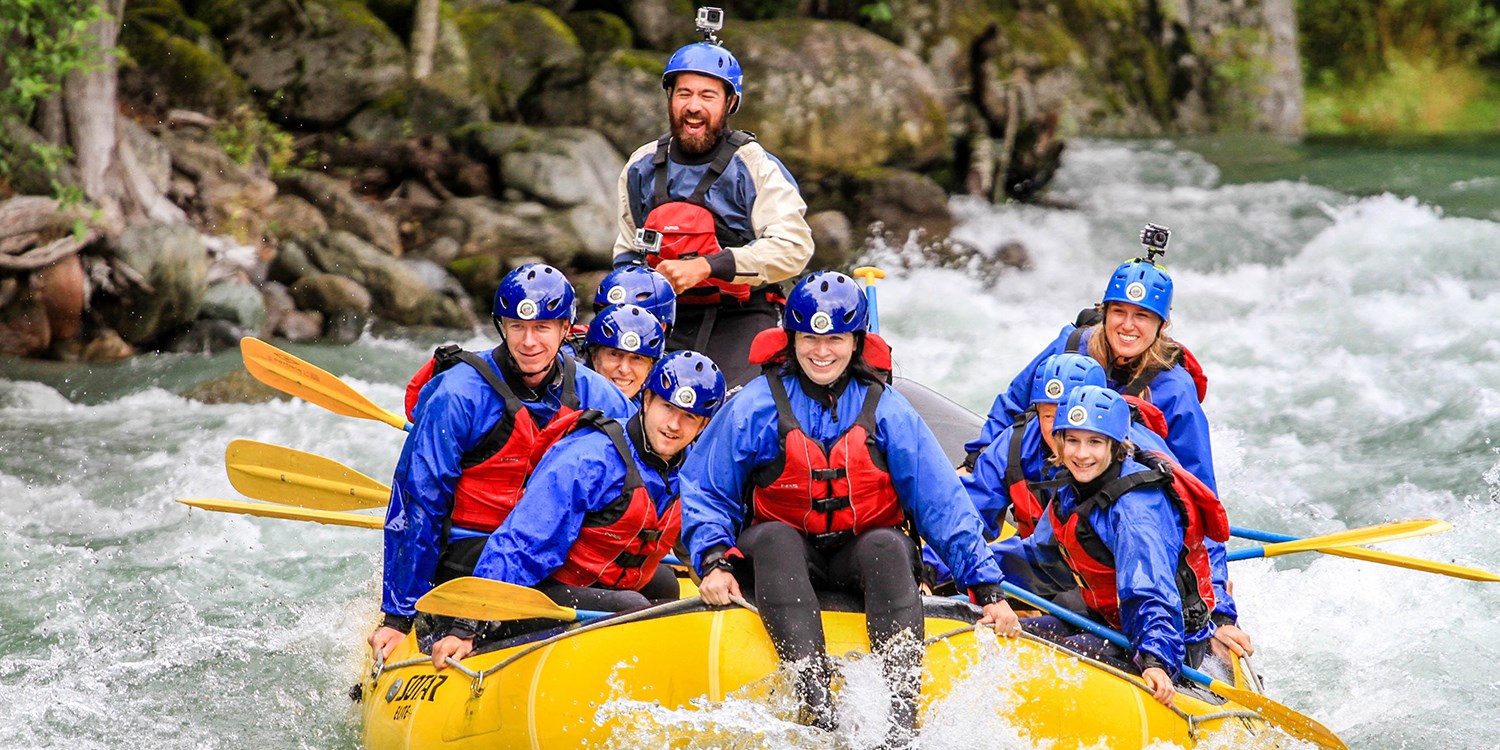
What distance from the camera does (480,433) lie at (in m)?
4.61

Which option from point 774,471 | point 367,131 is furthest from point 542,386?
point 367,131

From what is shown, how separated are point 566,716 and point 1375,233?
11.1m

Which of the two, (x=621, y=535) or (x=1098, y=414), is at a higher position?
(x=1098, y=414)

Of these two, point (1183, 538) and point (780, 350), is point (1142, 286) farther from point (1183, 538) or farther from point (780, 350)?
point (780, 350)

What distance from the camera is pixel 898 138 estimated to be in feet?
46.4

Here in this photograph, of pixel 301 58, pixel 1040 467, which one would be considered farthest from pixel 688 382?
pixel 301 58

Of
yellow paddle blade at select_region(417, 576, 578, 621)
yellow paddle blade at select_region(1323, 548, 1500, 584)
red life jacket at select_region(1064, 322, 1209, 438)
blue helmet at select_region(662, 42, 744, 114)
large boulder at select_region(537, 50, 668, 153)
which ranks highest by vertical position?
blue helmet at select_region(662, 42, 744, 114)

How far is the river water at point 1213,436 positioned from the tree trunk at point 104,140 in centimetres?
105

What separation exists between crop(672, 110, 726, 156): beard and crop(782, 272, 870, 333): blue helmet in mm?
1717

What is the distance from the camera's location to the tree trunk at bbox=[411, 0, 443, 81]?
44.6 ft

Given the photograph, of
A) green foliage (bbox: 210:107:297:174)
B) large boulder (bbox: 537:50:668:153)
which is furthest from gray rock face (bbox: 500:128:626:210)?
green foliage (bbox: 210:107:297:174)

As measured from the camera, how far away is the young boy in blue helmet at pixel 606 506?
4.32 m

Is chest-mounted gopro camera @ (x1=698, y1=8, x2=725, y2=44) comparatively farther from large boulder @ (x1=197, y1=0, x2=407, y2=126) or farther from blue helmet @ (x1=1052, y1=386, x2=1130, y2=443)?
large boulder @ (x1=197, y1=0, x2=407, y2=126)

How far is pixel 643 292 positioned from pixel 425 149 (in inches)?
314
